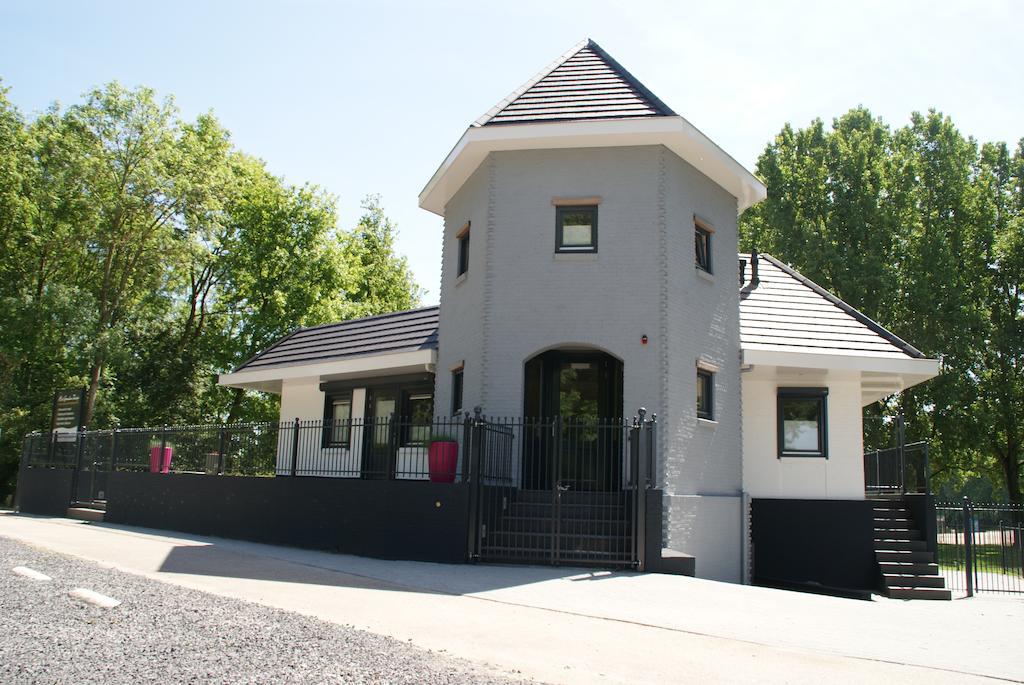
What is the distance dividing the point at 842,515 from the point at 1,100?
3129 cm

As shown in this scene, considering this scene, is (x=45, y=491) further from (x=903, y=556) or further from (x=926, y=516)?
(x=926, y=516)

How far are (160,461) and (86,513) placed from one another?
3806mm

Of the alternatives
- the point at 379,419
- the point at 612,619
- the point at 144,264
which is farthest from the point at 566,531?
the point at 144,264

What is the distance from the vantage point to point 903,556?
1521 centimetres

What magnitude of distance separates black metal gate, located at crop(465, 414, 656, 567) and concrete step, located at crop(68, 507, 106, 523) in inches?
473

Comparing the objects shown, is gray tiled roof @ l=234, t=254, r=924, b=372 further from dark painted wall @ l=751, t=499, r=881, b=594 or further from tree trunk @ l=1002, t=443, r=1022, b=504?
tree trunk @ l=1002, t=443, r=1022, b=504

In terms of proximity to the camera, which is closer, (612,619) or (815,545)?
(612,619)

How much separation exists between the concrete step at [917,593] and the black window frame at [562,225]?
747 cm

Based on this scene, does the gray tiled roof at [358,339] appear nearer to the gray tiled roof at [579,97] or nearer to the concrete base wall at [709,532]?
the gray tiled roof at [579,97]

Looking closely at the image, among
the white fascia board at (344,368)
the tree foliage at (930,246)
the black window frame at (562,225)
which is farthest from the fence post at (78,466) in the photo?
the tree foliage at (930,246)

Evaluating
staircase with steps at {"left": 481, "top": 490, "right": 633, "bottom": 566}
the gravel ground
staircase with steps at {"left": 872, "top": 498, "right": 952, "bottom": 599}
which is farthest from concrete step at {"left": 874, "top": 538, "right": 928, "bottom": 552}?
the gravel ground

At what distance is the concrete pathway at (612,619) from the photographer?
22.1 feet

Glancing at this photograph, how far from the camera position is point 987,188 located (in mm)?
38062

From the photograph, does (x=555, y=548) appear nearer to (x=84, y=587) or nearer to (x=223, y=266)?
(x=84, y=587)
